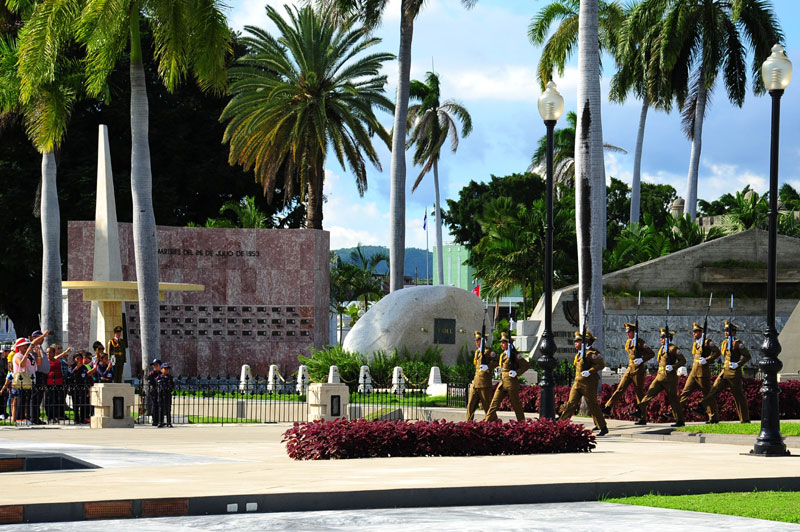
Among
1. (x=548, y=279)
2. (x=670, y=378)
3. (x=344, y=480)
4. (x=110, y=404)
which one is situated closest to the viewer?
(x=344, y=480)

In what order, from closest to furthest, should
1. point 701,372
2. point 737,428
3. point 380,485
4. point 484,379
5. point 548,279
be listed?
point 380,485, point 548,279, point 737,428, point 484,379, point 701,372

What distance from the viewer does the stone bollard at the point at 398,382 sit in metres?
27.2

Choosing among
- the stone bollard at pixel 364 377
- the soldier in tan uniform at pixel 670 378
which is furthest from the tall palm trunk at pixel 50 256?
the soldier in tan uniform at pixel 670 378

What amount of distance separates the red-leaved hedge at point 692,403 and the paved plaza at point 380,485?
15.9 ft

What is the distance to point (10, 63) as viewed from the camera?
106ft

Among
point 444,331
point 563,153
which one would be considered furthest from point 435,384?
point 563,153

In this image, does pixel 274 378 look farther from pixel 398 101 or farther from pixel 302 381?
pixel 398 101

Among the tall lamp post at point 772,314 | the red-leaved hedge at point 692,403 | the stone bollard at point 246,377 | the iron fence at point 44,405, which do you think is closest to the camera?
the tall lamp post at point 772,314

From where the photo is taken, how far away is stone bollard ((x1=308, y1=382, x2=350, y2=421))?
21781mm

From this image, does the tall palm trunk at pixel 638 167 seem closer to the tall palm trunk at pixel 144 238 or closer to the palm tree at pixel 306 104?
the palm tree at pixel 306 104

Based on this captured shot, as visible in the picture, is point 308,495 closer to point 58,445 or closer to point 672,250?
point 58,445

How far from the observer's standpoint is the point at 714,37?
46969 mm

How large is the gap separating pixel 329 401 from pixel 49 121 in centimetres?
1366

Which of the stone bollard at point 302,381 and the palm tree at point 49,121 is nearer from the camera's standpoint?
the stone bollard at point 302,381
